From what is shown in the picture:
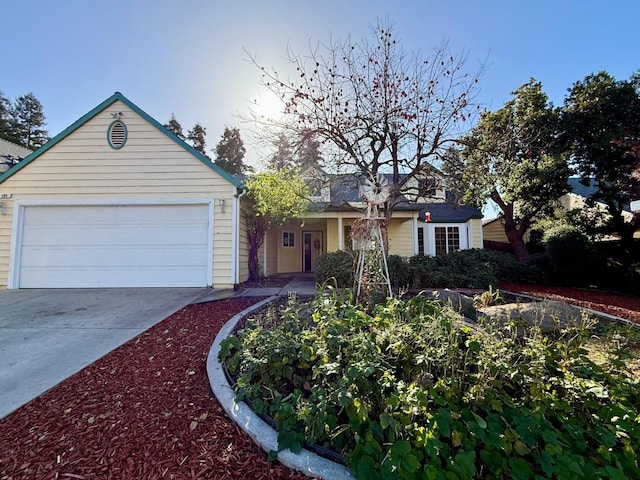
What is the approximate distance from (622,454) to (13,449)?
3779mm

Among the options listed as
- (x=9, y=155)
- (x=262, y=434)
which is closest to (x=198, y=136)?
(x=9, y=155)

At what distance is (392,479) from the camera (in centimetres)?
158

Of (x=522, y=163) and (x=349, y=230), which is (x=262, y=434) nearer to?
(x=349, y=230)

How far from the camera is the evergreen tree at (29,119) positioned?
106 feet

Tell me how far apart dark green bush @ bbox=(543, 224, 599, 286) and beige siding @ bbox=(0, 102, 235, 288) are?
10.3 metres

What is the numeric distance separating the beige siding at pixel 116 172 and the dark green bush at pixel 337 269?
2.67 metres

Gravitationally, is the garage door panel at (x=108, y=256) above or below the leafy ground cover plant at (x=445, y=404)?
above

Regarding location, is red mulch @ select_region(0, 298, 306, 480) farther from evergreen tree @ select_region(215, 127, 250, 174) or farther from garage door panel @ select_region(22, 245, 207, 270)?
evergreen tree @ select_region(215, 127, 250, 174)

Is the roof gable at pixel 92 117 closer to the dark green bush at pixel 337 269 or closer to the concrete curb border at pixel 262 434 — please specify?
the dark green bush at pixel 337 269

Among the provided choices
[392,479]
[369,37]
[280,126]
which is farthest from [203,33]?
[392,479]

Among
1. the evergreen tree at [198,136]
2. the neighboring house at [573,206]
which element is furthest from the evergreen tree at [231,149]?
the neighboring house at [573,206]

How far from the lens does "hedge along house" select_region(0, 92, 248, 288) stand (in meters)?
7.73

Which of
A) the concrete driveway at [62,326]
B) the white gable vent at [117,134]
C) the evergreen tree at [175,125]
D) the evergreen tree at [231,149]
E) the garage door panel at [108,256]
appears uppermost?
the evergreen tree at [175,125]

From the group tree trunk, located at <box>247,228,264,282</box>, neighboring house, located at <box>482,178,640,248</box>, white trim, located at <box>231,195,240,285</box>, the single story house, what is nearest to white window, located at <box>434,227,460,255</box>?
neighboring house, located at <box>482,178,640,248</box>
